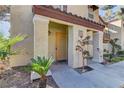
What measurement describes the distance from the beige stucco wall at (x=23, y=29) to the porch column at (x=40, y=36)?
6.00 feet

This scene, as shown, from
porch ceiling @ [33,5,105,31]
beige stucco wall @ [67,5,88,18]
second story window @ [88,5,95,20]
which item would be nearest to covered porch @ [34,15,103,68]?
porch ceiling @ [33,5,105,31]

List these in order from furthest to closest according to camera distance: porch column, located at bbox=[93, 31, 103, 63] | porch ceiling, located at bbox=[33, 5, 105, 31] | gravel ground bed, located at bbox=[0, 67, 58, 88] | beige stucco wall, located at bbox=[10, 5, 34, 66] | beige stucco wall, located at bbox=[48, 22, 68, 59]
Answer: porch column, located at bbox=[93, 31, 103, 63] < beige stucco wall, located at bbox=[48, 22, 68, 59] < beige stucco wall, located at bbox=[10, 5, 34, 66] < porch ceiling, located at bbox=[33, 5, 105, 31] < gravel ground bed, located at bbox=[0, 67, 58, 88]

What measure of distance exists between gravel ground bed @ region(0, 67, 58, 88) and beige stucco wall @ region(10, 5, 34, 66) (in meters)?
1.38

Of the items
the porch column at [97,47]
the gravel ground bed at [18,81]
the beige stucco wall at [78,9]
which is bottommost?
the gravel ground bed at [18,81]

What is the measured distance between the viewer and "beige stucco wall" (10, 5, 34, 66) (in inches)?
310

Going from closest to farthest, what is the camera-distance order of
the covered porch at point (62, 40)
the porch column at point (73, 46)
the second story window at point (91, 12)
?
the covered porch at point (62, 40) → the porch column at point (73, 46) → the second story window at point (91, 12)

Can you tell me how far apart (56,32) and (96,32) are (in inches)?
111

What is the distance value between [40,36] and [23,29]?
2.15m

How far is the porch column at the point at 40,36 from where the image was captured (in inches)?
239

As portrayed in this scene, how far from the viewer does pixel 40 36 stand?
6.17 metres

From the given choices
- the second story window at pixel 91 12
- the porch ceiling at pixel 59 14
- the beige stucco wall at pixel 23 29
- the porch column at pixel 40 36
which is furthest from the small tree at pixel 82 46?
the second story window at pixel 91 12

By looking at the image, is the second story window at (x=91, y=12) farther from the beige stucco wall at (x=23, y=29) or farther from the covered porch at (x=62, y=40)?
the beige stucco wall at (x=23, y=29)

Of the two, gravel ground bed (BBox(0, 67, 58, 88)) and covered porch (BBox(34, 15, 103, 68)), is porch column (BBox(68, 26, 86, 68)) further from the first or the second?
gravel ground bed (BBox(0, 67, 58, 88))
